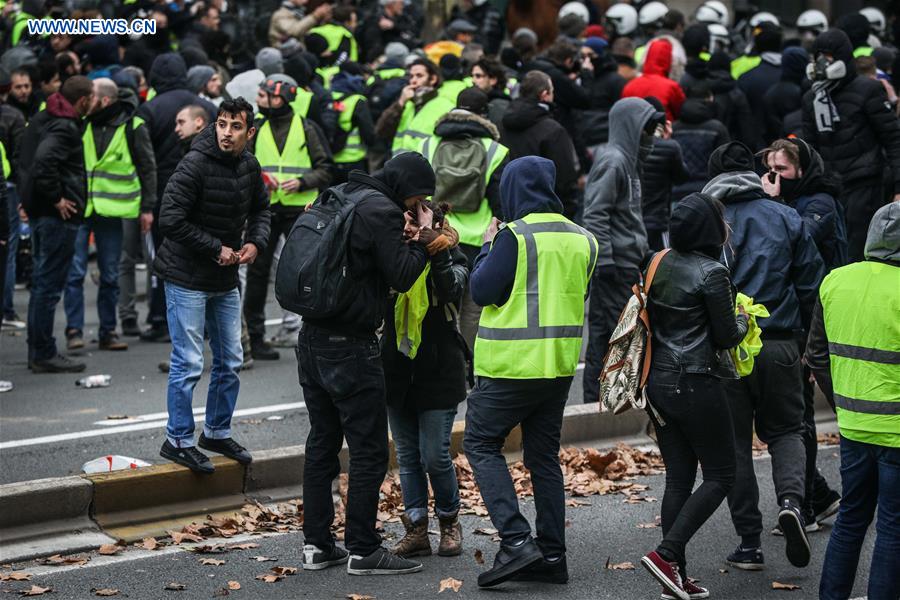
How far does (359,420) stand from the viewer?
6.76 m

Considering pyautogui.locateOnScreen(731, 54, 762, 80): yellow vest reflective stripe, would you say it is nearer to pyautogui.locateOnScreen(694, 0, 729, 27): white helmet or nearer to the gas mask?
pyautogui.locateOnScreen(694, 0, 729, 27): white helmet

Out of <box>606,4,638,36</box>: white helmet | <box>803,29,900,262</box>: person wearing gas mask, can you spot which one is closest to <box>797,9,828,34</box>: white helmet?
<box>606,4,638,36</box>: white helmet

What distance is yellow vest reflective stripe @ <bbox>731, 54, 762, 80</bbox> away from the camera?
49.8ft

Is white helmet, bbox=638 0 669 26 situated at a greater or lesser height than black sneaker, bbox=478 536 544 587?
greater

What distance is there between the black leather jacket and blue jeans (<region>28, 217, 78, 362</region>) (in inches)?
220

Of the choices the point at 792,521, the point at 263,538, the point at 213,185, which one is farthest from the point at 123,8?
the point at 792,521

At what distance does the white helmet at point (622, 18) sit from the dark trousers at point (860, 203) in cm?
699

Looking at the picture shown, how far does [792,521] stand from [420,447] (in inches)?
72.1

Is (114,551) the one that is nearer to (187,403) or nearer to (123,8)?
(187,403)

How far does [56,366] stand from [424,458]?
4.67 m

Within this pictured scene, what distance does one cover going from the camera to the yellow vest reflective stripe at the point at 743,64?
15.2 meters

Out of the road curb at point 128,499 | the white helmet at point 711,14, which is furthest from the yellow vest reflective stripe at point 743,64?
the road curb at point 128,499

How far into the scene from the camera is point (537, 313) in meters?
6.62

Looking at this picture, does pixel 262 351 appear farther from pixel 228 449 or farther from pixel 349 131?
pixel 228 449
